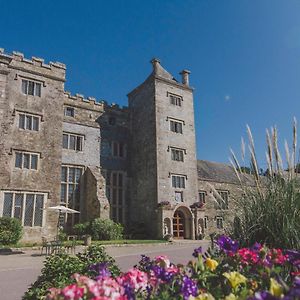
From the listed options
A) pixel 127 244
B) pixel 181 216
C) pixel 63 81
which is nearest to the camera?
pixel 127 244

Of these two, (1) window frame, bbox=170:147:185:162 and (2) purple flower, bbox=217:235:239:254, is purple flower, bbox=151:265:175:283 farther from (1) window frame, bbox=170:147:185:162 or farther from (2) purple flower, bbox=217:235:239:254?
(1) window frame, bbox=170:147:185:162

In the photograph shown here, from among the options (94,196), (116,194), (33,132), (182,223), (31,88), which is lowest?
(182,223)

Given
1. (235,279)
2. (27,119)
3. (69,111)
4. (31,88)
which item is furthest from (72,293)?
(69,111)

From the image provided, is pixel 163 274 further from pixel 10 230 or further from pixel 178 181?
pixel 178 181

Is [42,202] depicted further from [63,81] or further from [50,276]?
[50,276]

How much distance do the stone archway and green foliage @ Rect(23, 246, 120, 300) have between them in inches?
781

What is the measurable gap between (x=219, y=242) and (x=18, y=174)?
61.9 ft

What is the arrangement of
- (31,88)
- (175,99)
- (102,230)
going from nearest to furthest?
(102,230) < (31,88) < (175,99)

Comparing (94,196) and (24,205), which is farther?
(94,196)

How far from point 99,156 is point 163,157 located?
5.23m

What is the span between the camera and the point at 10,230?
1762 cm

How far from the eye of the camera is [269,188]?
18.3ft

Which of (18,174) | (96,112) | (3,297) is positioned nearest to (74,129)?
(96,112)

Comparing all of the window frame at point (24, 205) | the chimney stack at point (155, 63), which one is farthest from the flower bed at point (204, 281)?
the chimney stack at point (155, 63)
